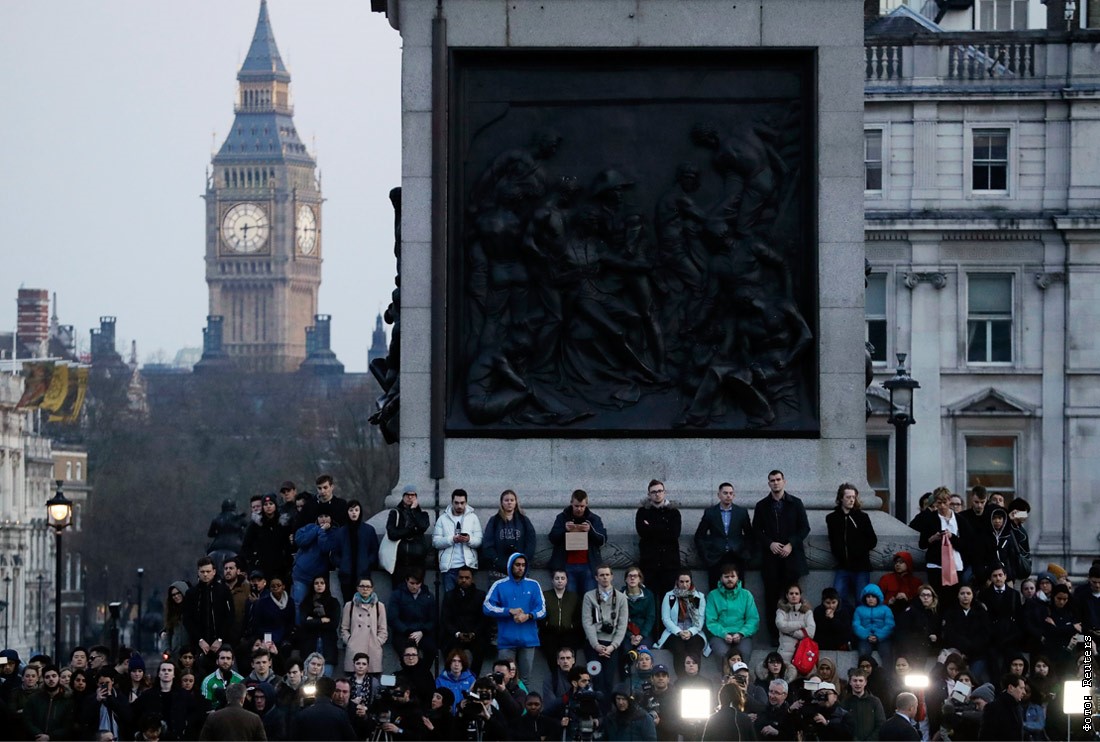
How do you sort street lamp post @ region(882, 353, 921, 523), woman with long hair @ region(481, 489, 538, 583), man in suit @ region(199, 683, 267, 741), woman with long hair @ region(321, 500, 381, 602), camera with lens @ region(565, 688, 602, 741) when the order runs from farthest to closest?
street lamp post @ region(882, 353, 921, 523) < woman with long hair @ region(321, 500, 381, 602) < woman with long hair @ region(481, 489, 538, 583) < camera with lens @ region(565, 688, 602, 741) < man in suit @ region(199, 683, 267, 741)

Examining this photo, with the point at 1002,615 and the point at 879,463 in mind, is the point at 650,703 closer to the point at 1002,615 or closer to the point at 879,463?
the point at 1002,615

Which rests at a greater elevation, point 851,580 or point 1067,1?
point 1067,1

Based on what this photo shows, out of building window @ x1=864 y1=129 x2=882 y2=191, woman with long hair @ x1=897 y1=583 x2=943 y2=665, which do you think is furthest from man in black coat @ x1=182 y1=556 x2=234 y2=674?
building window @ x1=864 y1=129 x2=882 y2=191

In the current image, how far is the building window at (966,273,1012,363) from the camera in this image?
63.5 metres

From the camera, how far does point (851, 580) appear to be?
30859 millimetres

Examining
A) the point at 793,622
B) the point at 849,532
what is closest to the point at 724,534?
the point at 793,622

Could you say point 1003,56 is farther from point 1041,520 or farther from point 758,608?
point 758,608

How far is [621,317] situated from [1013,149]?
1307 inches

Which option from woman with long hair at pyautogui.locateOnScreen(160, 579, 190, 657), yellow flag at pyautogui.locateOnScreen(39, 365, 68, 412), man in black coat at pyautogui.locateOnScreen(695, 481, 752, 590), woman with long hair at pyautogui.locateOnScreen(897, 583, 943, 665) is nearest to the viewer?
woman with long hair at pyautogui.locateOnScreen(897, 583, 943, 665)

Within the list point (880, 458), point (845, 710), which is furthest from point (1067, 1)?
point (845, 710)

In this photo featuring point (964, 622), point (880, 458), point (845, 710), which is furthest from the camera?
point (880, 458)

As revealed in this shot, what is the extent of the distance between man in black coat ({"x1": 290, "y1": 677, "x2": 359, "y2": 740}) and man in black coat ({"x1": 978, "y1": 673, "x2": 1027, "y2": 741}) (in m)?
5.69

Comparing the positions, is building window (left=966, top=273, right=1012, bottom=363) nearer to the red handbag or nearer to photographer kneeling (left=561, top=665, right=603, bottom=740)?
the red handbag

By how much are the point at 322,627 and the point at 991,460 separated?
34212 millimetres
